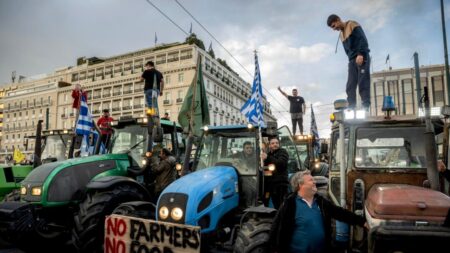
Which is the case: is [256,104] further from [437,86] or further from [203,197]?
[437,86]

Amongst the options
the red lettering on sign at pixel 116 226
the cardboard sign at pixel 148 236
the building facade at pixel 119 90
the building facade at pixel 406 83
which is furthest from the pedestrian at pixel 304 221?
the building facade at pixel 119 90

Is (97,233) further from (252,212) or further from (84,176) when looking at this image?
(252,212)

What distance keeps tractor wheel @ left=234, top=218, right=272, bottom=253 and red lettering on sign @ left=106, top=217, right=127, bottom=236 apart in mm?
1439

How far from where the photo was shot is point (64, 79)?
8131 centimetres

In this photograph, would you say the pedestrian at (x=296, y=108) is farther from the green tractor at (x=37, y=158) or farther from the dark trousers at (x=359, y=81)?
the green tractor at (x=37, y=158)

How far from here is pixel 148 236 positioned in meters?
4.44

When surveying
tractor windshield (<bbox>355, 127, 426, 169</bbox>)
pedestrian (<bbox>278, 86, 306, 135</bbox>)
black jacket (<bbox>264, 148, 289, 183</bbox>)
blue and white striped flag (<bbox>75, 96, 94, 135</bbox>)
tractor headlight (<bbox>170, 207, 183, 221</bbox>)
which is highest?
pedestrian (<bbox>278, 86, 306, 135</bbox>)

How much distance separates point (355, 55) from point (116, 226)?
4805 mm

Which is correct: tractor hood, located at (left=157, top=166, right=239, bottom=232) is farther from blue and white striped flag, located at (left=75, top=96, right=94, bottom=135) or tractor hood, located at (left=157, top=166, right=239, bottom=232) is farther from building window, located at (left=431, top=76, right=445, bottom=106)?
building window, located at (left=431, top=76, right=445, bottom=106)

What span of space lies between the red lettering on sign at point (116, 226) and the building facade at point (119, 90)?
187ft

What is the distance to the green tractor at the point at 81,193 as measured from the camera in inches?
224

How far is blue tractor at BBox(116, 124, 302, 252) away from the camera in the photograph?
4512mm

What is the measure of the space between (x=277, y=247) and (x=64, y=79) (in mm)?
86543

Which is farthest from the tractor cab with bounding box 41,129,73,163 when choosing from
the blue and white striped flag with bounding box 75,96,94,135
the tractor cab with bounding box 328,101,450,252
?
the tractor cab with bounding box 328,101,450,252
